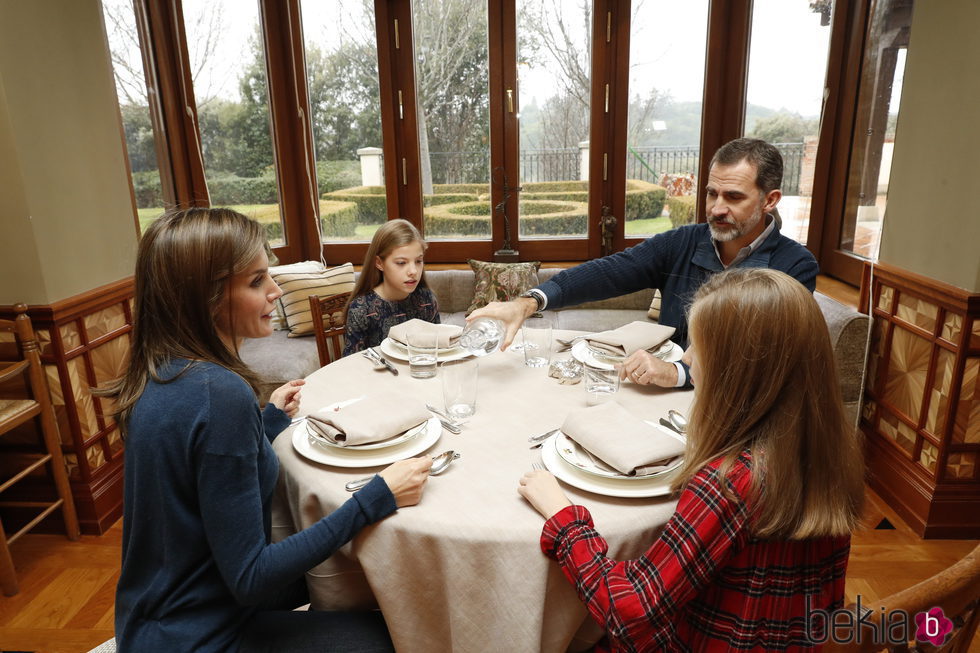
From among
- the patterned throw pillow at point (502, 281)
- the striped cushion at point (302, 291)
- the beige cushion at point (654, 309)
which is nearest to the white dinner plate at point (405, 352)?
the striped cushion at point (302, 291)

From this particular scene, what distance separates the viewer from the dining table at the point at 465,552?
0.98 meters

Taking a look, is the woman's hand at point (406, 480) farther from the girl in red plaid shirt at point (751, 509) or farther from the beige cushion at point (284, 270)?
the beige cushion at point (284, 270)

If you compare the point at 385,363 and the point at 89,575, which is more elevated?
the point at 385,363

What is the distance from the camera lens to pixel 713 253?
2.05 metres

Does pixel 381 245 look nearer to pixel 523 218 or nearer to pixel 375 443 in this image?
pixel 375 443

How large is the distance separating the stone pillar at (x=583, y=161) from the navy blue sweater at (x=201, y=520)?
3412mm

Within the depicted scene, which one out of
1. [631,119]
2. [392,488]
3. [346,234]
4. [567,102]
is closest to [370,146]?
[346,234]

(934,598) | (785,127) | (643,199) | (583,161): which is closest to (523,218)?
(583,161)

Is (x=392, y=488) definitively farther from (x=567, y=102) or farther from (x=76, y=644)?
(x=567, y=102)

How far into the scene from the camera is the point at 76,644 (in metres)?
1.79

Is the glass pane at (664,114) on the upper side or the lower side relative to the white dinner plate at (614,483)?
upper

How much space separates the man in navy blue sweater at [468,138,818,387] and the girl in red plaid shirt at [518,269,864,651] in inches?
34.5

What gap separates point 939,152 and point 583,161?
7.15 feet

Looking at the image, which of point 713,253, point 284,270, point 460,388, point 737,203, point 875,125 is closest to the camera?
point 460,388
